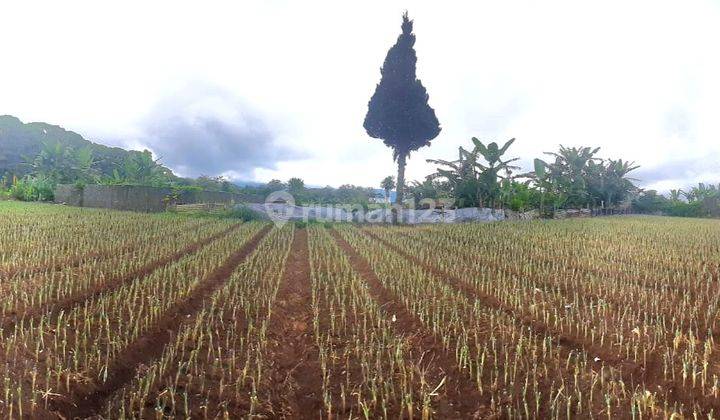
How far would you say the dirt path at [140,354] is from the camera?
9.37 ft

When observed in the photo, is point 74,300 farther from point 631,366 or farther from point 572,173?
point 572,173

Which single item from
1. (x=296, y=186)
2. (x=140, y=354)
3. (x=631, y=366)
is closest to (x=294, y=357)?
(x=140, y=354)

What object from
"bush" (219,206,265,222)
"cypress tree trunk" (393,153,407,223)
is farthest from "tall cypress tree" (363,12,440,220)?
"bush" (219,206,265,222)

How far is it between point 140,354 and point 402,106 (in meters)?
19.4

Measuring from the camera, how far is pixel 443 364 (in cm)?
358

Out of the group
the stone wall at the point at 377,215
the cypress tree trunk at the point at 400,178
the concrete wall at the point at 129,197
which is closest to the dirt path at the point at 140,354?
the stone wall at the point at 377,215

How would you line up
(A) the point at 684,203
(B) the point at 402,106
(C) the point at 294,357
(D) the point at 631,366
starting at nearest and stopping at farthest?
(D) the point at 631,366
(C) the point at 294,357
(B) the point at 402,106
(A) the point at 684,203

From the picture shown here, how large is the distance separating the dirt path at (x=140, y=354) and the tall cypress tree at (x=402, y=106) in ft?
54.3

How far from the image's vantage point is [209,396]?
307 centimetres

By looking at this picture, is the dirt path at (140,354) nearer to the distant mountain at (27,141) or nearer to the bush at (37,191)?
the bush at (37,191)

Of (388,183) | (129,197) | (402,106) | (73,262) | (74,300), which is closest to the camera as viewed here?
(74,300)

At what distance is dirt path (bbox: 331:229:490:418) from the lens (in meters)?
2.94

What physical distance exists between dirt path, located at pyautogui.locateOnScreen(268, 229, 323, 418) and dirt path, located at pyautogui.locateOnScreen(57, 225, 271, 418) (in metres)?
0.98

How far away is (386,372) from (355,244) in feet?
25.6
